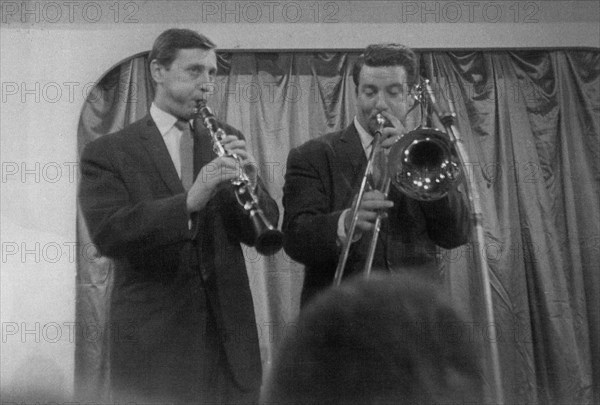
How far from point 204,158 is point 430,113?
514 millimetres

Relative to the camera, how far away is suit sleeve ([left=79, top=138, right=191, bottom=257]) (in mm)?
1780

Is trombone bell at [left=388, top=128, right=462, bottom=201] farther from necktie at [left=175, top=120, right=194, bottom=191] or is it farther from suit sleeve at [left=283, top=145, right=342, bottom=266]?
necktie at [left=175, top=120, right=194, bottom=191]

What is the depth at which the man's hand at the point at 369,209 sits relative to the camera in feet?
5.91

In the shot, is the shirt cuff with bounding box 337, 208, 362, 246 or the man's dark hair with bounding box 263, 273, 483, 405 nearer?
the man's dark hair with bounding box 263, 273, 483, 405

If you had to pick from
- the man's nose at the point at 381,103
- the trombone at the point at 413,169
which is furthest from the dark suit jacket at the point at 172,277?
the man's nose at the point at 381,103

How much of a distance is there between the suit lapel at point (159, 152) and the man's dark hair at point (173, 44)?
0.13m

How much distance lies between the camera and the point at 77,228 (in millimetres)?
1800

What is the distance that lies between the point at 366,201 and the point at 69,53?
2.42 feet

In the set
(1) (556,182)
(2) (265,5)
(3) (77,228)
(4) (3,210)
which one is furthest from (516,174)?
(4) (3,210)

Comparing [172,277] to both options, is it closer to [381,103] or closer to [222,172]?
[222,172]

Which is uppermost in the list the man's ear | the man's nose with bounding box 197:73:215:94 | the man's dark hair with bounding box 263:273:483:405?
the man's ear
